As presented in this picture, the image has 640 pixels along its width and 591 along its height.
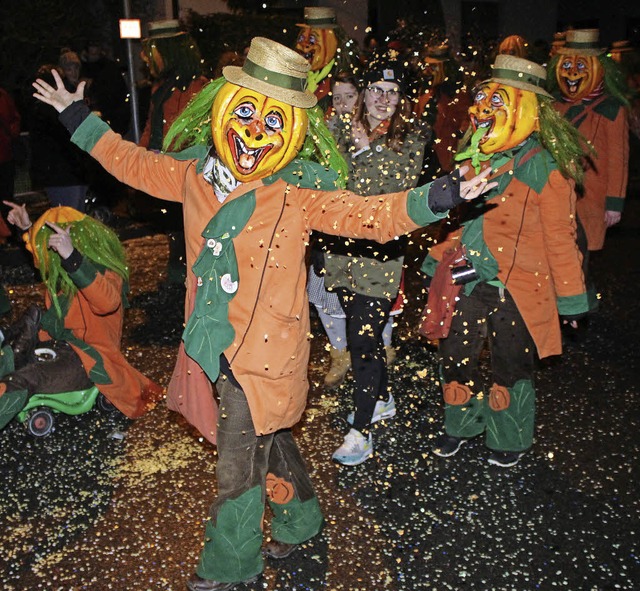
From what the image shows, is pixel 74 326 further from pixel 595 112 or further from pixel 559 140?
pixel 595 112

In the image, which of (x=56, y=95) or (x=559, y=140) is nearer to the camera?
(x=56, y=95)

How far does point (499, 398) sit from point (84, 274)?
2.18m

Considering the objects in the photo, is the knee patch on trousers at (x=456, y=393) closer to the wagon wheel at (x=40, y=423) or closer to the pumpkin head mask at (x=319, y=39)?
the wagon wheel at (x=40, y=423)

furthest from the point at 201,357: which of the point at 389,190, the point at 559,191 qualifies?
the point at 559,191

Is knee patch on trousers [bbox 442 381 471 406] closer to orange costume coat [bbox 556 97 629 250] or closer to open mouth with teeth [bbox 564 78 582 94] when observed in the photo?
orange costume coat [bbox 556 97 629 250]

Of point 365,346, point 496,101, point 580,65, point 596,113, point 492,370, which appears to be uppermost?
point 496,101

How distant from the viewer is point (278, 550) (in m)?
3.62

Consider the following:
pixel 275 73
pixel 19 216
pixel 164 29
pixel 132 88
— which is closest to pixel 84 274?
pixel 19 216

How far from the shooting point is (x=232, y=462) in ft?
10.6

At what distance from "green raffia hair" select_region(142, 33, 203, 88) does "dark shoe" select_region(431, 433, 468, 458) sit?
3.86 metres

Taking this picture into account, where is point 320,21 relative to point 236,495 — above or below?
above

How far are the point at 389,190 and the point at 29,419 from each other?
228 cm

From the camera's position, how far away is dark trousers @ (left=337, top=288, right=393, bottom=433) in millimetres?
4352

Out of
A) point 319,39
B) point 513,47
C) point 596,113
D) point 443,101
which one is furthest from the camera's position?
point 513,47
